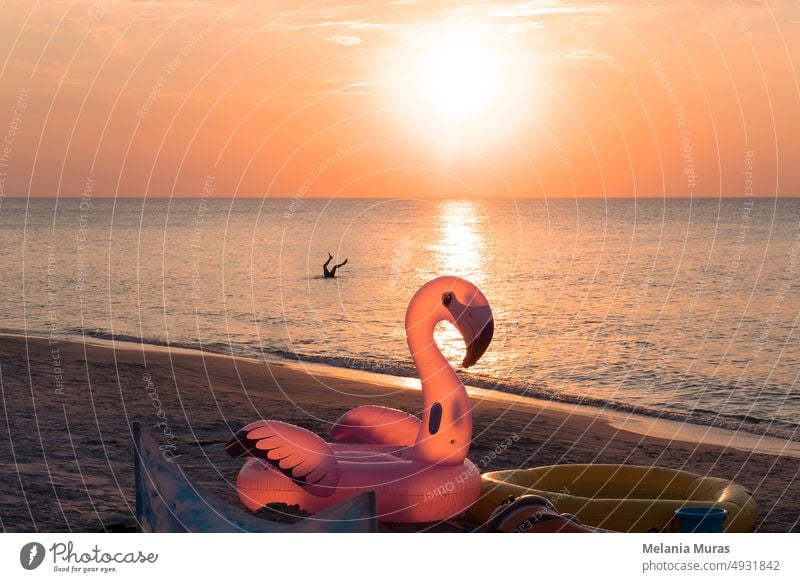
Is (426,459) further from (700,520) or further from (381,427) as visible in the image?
(700,520)

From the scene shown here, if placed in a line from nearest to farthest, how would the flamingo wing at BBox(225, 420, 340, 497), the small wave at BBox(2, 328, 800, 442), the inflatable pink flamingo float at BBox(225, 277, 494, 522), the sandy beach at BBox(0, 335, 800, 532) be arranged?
1. the flamingo wing at BBox(225, 420, 340, 497)
2. the inflatable pink flamingo float at BBox(225, 277, 494, 522)
3. the sandy beach at BBox(0, 335, 800, 532)
4. the small wave at BBox(2, 328, 800, 442)

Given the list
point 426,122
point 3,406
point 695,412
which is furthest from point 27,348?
point 695,412

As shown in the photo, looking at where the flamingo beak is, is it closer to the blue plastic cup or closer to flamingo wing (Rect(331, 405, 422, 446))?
flamingo wing (Rect(331, 405, 422, 446))

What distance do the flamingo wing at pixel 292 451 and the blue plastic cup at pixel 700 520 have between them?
10.6 ft

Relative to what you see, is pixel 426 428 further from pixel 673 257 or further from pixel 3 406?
pixel 673 257

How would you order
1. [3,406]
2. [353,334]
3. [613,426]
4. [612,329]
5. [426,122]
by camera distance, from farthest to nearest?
[612,329], [353,334], [613,426], [3,406], [426,122]

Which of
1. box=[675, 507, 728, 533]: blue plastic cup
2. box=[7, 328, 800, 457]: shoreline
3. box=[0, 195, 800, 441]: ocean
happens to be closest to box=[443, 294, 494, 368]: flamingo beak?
box=[675, 507, 728, 533]: blue plastic cup

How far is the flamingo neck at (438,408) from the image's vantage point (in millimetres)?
9625

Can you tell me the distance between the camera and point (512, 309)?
3703 centimetres

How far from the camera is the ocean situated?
884 inches

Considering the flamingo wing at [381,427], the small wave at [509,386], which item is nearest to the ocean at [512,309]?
the small wave at [509,386]

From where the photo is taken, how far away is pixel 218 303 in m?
38.2

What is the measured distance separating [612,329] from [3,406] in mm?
21912

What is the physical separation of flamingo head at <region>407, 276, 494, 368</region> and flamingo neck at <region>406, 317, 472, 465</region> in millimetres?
188
